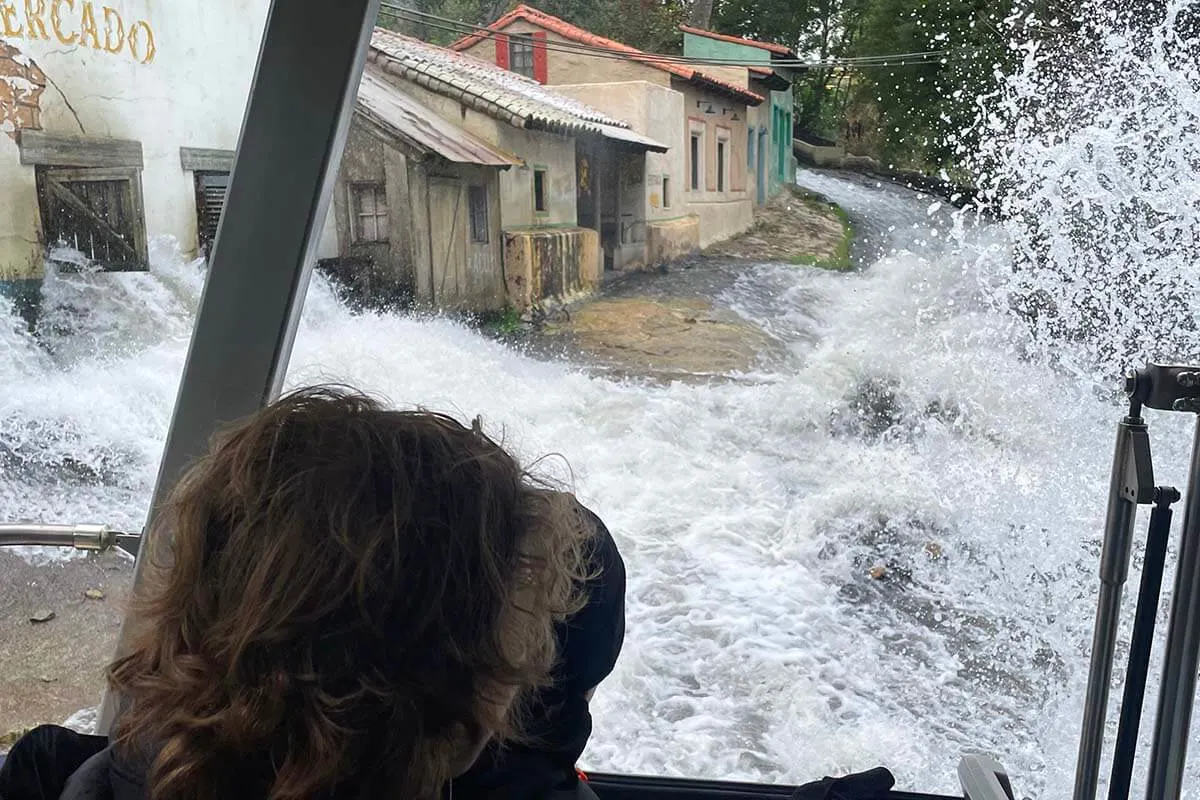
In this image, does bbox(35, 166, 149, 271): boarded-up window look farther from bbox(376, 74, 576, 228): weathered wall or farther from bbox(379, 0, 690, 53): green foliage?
bbox(376, 74, 576, 228): weathered wall

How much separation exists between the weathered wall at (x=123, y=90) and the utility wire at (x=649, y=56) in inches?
15.3

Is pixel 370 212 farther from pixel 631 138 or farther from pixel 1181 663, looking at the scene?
pixel 1181 663

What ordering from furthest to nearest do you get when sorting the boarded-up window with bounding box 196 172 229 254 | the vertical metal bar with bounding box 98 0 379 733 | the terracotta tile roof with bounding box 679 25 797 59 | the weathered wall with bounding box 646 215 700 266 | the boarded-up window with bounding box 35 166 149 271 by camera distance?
the weathered wall with bounding box 646 215 700 266
the terracotta tile roof with bounding box 679 25 797 59
the boarded-up window with bounding box 35 166 149 271
the boarded-up window with bounding box 196 172 229 254
the vertical metal bar with bounding box 98 0 379 733

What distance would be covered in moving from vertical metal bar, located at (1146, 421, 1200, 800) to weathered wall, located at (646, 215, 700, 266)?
5.53 ft

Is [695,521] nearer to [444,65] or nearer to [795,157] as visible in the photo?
[795,157]

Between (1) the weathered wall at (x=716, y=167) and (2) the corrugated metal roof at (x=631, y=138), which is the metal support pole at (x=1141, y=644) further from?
(2) the corrugated metal roof at (x=631, y=138)

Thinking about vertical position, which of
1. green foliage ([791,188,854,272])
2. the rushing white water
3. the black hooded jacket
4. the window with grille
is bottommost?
the rushing white water

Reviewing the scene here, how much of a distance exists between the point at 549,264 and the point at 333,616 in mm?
2050

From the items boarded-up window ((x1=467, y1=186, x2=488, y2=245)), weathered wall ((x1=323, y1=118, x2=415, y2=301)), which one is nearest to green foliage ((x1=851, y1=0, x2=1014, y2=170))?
boarded-up window ((x1=467, y1=186, x2=488, y2=245))

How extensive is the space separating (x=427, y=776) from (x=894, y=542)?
2.50m

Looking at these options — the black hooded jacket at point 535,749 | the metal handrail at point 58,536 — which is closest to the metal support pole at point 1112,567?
the black hooded jacket at point 535,749

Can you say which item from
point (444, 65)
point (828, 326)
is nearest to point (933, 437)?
point (828, 326)

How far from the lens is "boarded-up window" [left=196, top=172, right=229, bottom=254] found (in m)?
1.54

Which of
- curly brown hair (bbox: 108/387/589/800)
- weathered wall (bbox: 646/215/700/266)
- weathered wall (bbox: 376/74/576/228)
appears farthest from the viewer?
weathered wall (bbox: 646/215/700/266)
